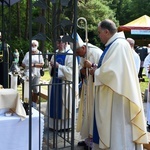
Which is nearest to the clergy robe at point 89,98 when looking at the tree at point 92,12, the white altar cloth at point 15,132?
the white altar cloth at point 15,132

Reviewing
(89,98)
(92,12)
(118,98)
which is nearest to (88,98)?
(89,98)

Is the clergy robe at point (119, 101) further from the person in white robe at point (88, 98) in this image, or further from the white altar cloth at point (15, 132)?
the person in white robe at point (88, 98)

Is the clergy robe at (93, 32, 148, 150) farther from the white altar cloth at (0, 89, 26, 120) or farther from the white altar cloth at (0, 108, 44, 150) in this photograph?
the white altar cloth at (0, 89, 26, 120)

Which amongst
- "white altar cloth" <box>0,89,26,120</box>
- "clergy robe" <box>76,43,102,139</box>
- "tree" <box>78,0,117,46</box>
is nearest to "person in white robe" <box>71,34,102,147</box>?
"clergy robe" <box>76,43,102,139</box>

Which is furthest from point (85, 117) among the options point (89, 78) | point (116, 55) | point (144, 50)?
point (144, 50)

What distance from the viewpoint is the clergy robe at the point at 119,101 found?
12.0 ft

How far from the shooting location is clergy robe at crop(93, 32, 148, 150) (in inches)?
144

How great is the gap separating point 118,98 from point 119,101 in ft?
0.12

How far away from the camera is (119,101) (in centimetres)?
376

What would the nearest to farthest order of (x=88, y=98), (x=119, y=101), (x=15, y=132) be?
(x=119, y=101) < (x=15, y=132) < (x=88, y=98)

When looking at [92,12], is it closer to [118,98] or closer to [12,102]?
[12,102]

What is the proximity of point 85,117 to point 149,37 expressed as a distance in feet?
121

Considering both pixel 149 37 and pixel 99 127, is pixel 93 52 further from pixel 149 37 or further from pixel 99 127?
pixel 149 37

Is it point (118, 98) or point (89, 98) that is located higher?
point (118, 98)
